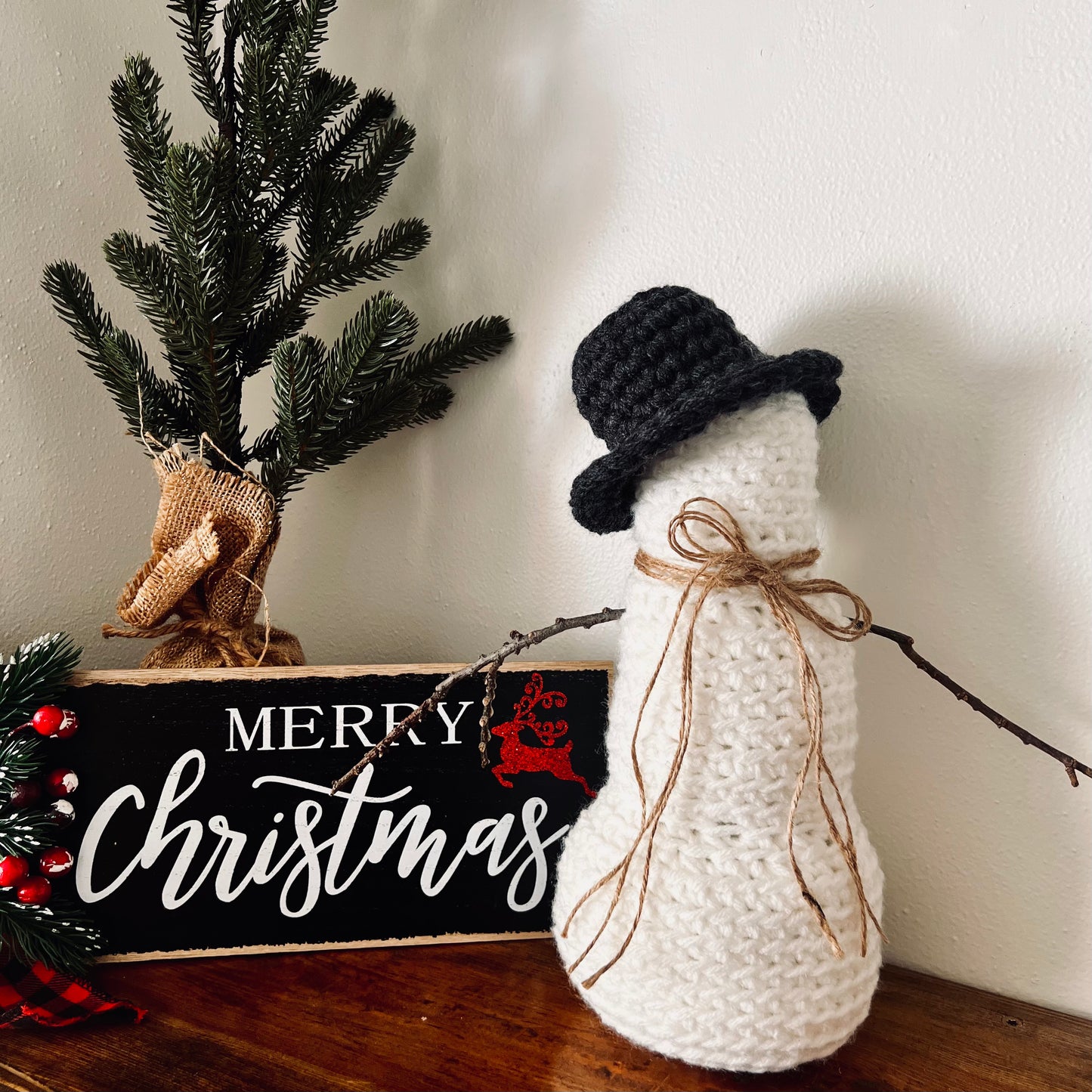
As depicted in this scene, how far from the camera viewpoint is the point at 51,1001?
545mm

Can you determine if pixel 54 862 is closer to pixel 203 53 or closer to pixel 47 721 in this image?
pixel 47 721

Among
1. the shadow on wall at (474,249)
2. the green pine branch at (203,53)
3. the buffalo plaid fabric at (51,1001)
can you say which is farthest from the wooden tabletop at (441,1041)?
the green pine branch at (203,53)

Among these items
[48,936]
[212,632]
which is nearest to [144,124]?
[212,632]

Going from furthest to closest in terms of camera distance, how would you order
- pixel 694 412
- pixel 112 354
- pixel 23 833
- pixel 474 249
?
pixel 474 249, pixel 112 354, pixel 23 833, pixel 694 412

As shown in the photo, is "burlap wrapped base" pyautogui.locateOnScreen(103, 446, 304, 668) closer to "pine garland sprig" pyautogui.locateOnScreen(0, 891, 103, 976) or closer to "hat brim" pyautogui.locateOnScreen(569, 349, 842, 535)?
"pine garland sprig" pyautogui.locateOnScreen(0, 891, 103, 976)

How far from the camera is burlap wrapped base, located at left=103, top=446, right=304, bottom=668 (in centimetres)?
66

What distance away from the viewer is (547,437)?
0.76m

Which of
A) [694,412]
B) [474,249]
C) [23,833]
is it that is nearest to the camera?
[694,412]

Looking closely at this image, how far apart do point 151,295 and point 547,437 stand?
36cm

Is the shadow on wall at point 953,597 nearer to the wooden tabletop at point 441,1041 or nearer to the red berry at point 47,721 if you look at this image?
the wooden tabletop at point 441,1041

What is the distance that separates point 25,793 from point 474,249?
0.62 metres

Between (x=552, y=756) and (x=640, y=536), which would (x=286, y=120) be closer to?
(x=640, y=536)

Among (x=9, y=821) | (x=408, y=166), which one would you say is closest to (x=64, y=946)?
(x=9, y=821)

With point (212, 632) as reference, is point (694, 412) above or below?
above
